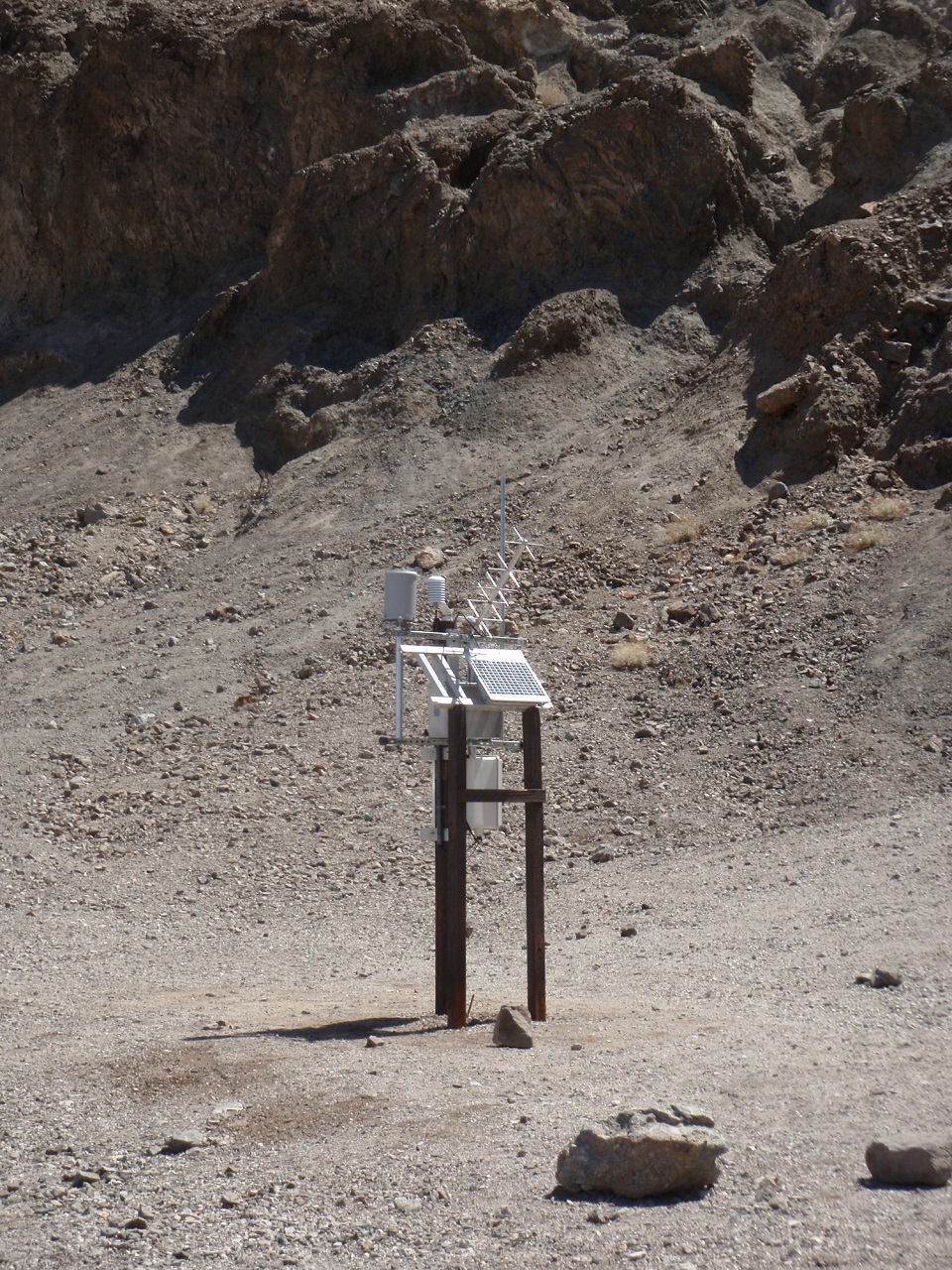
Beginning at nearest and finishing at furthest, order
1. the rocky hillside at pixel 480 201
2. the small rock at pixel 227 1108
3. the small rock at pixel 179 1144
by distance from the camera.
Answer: the small rock at pixel 179 1144, the small rock at pixel 227 1108, the rocky hillside at pixel 480 201

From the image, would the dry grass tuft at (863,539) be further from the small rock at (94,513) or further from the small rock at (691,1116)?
the small rock at (691,1116)

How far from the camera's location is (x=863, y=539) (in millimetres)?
19078

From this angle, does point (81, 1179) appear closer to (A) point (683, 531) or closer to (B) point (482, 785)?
(B) point (482, 785)

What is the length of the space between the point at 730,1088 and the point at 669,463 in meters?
17.4

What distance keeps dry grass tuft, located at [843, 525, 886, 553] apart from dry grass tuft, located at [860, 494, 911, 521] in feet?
1.60

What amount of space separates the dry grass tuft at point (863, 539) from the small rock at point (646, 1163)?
1489cm

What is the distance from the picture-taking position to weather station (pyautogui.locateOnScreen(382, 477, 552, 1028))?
8703mm

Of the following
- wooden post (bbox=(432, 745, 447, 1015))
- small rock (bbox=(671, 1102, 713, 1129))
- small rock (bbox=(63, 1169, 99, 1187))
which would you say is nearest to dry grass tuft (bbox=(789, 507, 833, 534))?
wooden post (bbox=(432, 745, 447, 1015))

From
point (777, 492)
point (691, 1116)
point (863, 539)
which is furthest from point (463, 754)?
point (777, 492)

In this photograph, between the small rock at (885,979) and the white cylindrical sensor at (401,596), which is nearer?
the small rock at (885,979)

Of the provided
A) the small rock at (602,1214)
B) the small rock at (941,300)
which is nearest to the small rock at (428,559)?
the small rock at (941,300)

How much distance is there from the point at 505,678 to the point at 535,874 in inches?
48.5

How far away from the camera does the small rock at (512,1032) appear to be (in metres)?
7.60

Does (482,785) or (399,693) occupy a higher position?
(399,693)
